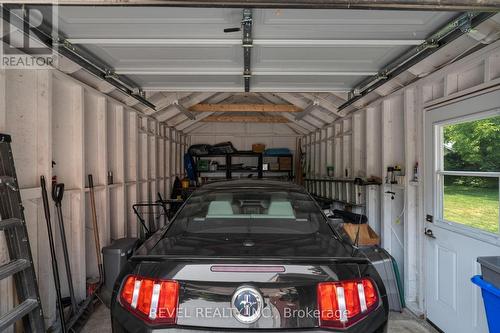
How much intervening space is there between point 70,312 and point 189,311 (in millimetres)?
2335

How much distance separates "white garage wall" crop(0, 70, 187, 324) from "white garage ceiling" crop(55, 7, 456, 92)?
64cm

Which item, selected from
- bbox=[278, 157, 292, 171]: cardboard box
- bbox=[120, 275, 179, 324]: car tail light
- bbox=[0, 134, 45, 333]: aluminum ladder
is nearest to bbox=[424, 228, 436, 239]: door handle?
bbox=[120, 275, 179, 324]: car tail light

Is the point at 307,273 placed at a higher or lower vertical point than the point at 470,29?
lower

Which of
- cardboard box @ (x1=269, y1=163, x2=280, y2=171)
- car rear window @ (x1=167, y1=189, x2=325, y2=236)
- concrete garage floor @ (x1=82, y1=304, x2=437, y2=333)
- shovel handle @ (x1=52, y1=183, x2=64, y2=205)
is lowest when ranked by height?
concrete garage floor @ (x1=82, y1=304, x2=437, y2=333)

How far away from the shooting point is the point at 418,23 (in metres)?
2.61

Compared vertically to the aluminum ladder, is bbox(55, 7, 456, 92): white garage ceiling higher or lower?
higher

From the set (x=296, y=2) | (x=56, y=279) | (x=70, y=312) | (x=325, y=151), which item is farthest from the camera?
(x=325, y=151)

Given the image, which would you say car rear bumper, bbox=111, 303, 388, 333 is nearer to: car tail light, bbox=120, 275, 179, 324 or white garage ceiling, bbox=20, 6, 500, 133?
car tail light, bbox=120, 275, 179, 324

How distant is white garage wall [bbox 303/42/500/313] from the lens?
9.87ft

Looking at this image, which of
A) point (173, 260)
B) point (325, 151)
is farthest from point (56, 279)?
point (325, 151)

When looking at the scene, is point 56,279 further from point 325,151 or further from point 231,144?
point 231,144

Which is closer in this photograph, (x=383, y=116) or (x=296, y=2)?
(x=296, y=2)

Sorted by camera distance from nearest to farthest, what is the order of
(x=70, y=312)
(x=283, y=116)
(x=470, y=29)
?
1. (x=470, y=29)
2. (x=70, y=312)
3. (x=283, y=116)

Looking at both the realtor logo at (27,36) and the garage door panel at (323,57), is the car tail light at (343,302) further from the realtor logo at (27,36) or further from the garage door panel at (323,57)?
the realtor logo at (27,36)
